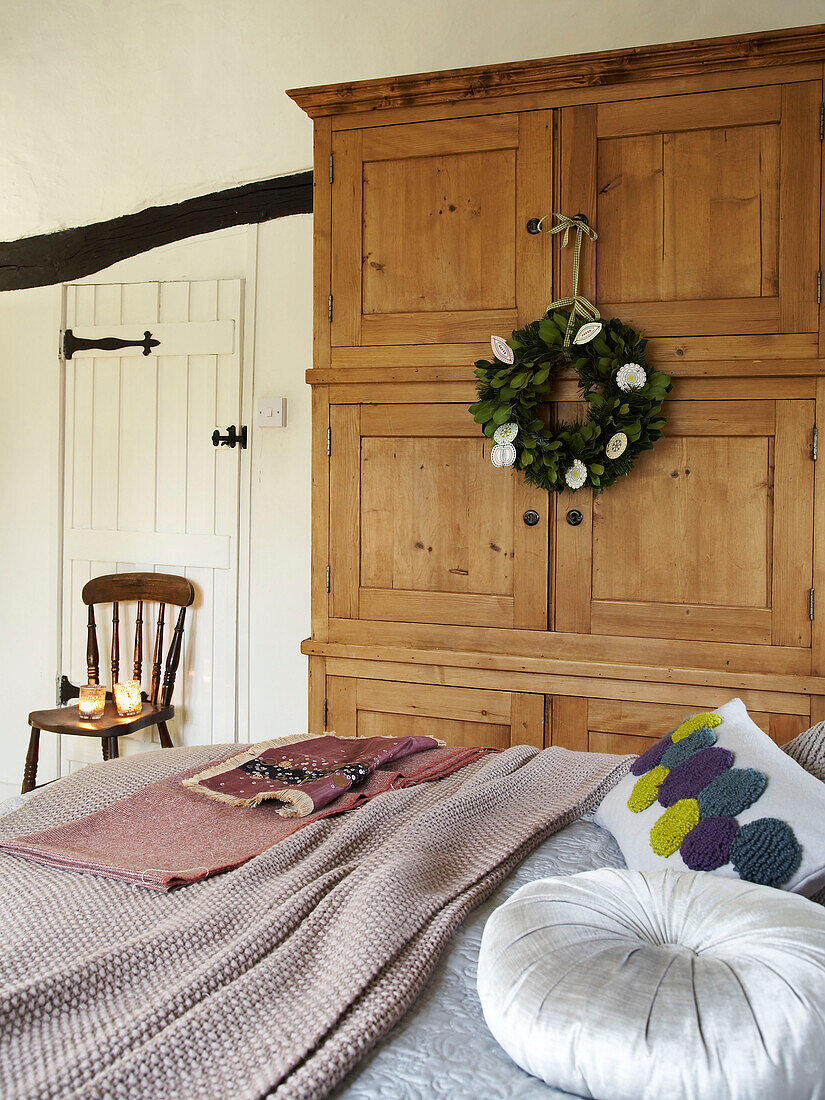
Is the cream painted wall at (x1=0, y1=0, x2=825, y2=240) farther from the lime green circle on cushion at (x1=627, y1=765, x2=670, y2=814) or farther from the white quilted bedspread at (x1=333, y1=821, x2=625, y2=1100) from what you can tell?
the white quilted bedspread at (x1=333, y1=821, x2=625, y2=1100)

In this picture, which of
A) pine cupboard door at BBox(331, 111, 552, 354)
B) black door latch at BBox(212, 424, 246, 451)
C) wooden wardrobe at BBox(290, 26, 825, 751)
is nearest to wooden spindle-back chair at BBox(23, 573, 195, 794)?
black door latch at BBox(212, 424, 246, 451)

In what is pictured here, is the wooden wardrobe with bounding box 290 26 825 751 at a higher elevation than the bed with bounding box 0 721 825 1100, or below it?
higher

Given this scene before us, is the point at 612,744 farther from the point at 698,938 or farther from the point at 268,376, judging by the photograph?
the point at 268,376

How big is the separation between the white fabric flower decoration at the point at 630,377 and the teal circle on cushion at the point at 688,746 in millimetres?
1102

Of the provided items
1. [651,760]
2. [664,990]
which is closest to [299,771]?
[651,760]

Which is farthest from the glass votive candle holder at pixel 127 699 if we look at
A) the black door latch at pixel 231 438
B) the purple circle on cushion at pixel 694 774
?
the purple circle on cushion at pixel 694 774

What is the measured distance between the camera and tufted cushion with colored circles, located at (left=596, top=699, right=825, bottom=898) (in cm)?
107

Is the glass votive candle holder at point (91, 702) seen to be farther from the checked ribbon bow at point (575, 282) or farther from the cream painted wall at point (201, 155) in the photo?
the checked ribbon bow at point (575, 282)

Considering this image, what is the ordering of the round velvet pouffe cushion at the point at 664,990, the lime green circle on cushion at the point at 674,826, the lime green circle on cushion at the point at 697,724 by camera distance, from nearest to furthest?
the round velvet pouffe cushion at the point at 664,990 < the lime green circle on cushion at the point at 674,826 < the lime green circle on cushion at the point at 697,724

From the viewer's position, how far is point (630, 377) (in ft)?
7.44

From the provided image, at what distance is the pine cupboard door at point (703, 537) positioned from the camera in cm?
226

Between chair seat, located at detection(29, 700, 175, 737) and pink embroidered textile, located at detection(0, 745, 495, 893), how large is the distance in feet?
4.72

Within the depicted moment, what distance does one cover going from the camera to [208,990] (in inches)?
35.2

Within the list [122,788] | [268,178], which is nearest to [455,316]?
[268,178]
